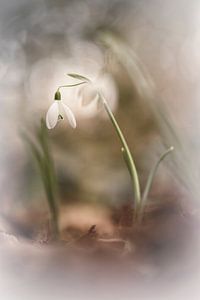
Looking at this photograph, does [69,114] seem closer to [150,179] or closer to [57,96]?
[57,96]

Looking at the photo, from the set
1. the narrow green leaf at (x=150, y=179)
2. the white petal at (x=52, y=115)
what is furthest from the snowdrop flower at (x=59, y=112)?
the narrow green leaf at (x=150, y=179)

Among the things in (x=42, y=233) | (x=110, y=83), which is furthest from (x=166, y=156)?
(x=42, y=233)

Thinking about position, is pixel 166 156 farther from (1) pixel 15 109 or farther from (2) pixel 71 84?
(1) pixel 15 109

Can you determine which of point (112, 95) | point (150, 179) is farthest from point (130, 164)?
point (112, 95)

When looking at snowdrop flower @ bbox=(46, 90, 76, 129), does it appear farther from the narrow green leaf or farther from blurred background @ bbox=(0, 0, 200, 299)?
the narrow green leaf

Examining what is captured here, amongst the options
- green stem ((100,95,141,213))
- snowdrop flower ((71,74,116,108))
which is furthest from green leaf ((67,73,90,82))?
green stem ((100,95,141,213))

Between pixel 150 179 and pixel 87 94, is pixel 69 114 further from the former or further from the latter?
pixel 150 179

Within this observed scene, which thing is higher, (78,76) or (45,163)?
(78,76)
